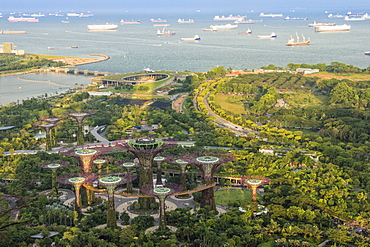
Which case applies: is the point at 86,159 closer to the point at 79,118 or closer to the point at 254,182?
the point at 79,118

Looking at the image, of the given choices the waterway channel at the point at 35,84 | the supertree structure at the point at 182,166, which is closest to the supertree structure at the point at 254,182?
the supertree structure at the point at 182,166

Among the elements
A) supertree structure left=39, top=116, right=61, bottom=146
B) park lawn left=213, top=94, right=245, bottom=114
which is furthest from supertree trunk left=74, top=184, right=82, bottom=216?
park lawn left=213, top=94, right=245, bottom=114

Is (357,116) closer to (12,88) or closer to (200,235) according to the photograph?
(200,235)

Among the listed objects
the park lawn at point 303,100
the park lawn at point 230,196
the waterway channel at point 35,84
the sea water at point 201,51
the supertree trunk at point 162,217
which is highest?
the sea water at point 201,51

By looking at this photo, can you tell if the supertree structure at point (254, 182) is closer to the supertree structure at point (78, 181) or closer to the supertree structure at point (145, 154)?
the supertree structure at point (145, 154)

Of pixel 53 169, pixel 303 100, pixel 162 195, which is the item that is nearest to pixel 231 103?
pixel 303 100

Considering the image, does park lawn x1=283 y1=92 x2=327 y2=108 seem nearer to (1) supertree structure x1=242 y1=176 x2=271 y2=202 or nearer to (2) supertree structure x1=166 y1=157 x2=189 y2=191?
(1) supertree structure x1=242 y1=176 x2=271 y2=202

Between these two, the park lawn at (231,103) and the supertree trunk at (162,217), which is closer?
the supertree trunk at (162,217)
